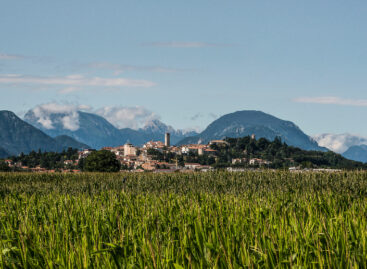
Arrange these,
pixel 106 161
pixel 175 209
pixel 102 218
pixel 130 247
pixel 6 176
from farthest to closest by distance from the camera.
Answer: pixel 106 161 → pixel 6 176 → pixel 175 209 → pixel 102 218 → pixel 130 247

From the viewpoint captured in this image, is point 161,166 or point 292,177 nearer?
point 292,177

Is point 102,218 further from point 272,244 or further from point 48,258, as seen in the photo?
point 272,244

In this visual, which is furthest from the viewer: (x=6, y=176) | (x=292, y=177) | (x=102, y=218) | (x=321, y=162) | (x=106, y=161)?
(x=321, y=162)

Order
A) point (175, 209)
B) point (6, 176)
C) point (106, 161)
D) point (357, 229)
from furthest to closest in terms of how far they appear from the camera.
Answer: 1. point (106, 161)
2. point (6, 176)
3. point (175, 209)
4. point (357, 229)

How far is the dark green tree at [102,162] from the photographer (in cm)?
10379

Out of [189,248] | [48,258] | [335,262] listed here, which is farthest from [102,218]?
[335,262]

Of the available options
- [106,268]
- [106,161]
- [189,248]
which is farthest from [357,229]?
[106,161]

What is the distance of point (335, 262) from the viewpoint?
576 centimetres

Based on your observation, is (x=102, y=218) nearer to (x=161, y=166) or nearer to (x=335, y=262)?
(x=335, y=262)

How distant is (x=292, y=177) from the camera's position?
3031 centimetres

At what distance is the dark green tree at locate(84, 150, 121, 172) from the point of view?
104 meters

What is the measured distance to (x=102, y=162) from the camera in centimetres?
10400

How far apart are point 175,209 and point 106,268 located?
17.0 feet

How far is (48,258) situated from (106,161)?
99.8 m
